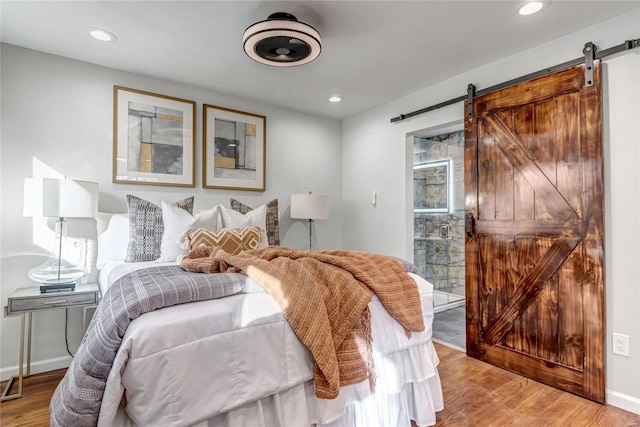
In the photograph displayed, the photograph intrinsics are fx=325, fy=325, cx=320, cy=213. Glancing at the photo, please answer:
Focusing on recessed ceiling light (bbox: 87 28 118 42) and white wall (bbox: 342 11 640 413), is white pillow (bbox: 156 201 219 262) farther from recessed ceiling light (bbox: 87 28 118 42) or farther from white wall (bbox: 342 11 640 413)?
white wall (bbox: 342 11 640 413)

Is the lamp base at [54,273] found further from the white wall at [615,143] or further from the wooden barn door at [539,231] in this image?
the wooden barn door at [539,231]

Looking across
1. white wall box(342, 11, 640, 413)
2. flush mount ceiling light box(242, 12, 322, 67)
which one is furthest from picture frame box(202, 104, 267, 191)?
white wall box(342, 11, 640, 413)

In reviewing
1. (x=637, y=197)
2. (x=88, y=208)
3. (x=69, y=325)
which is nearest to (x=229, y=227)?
(x=88, y=208)

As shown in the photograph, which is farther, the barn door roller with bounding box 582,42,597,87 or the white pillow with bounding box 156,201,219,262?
the white pillow with bounding box 156,201,219,262

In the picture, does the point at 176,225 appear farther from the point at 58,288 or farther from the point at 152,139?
the point at 152,139

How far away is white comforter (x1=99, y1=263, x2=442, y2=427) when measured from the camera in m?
1.08

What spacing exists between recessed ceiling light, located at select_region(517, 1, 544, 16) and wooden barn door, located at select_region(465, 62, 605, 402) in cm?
51

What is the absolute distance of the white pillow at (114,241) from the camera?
263 cm

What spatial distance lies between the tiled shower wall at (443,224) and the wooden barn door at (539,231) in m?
1.68

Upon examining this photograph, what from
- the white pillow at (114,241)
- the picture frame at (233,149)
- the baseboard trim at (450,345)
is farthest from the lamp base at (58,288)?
the baseboard trim at (450,345)

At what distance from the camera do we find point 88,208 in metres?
2.35

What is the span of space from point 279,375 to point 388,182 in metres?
2.80

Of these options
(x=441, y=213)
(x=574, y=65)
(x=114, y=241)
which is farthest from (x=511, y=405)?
(x=114, y=241)

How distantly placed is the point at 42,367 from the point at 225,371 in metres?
2.31
